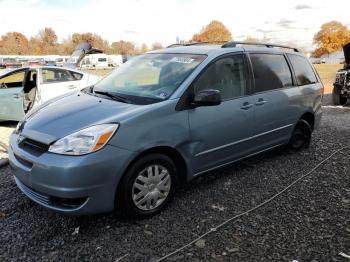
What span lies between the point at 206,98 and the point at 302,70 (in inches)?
104

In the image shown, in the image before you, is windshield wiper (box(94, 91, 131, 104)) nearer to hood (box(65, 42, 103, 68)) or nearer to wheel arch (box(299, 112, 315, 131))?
wheel arch (box(299, 112, 315, 131))

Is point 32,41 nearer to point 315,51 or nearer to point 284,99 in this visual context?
point 315,51

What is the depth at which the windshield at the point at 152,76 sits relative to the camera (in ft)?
13.0

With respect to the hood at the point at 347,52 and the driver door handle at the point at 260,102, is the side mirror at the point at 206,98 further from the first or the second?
the hood at the point at 347,52

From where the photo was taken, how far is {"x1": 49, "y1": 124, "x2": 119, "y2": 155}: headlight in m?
3.16

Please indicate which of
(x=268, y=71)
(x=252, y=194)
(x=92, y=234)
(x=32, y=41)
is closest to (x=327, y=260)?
(x=252, y=194)

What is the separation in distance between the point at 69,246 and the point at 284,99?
3.46 m

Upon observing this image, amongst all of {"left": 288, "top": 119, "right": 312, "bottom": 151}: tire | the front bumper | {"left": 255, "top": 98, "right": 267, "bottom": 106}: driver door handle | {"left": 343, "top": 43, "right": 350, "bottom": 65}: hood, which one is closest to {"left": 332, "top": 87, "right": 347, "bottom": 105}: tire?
{"left": 343, "top": 43, "right": 350, "bottom": 65}: hood

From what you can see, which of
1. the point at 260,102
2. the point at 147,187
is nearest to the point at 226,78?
the point at 260,102

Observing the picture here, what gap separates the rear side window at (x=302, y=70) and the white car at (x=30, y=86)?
4.72m

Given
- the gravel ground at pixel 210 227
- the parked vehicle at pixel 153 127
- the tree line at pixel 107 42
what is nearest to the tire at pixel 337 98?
the parked vehicle at pixel 153 127

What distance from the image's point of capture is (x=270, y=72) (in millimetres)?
4996

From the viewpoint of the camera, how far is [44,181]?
3.18 metres

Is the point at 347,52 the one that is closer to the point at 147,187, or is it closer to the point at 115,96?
the point at 115,96
